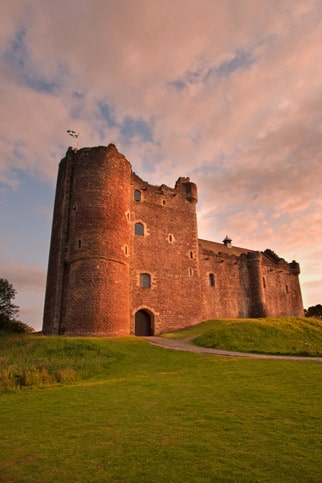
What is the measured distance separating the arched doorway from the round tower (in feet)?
7.18

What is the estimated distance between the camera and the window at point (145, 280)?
28805 mm

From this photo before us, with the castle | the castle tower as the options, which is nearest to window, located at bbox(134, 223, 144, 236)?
the castle

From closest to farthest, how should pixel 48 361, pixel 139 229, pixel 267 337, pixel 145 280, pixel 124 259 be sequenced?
pixel 48 361
pixel 267 337
pixel 124 259
pixel 145 280
pixel 139 229

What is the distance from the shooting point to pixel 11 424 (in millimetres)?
7598

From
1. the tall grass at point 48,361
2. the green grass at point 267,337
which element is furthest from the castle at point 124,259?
the tall grass at point 48,361

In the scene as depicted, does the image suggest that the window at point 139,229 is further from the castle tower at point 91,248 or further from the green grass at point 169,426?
the green grass at point 169,426

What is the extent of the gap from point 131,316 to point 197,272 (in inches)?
349

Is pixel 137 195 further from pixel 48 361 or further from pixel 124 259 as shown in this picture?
pixel 48 361

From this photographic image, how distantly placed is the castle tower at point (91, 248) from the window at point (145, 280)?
2435 millimetres

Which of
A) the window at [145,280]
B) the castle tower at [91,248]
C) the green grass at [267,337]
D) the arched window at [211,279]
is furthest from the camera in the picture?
the arched window at [211,279]

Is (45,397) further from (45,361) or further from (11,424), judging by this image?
(45,361)

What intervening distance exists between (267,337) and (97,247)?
43.7 feet

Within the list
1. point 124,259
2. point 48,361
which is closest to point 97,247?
point 124,259

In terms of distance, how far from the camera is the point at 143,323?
93.1ft
